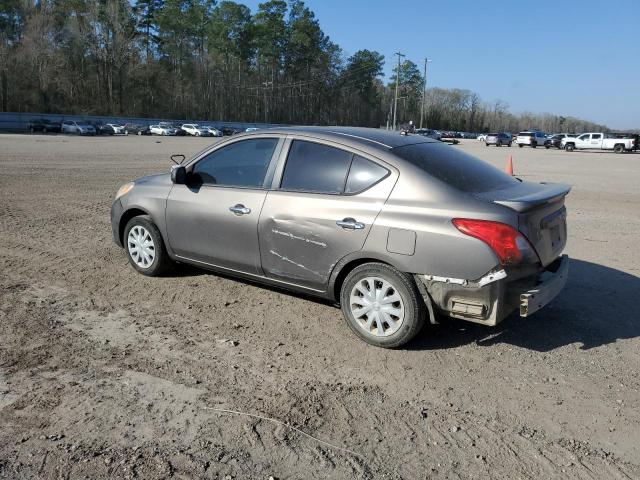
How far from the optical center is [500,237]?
12.3 feet

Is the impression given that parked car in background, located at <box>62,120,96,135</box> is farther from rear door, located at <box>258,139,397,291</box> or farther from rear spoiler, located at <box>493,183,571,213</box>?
rear spoiler, located at <box>493,183,571,213</box>

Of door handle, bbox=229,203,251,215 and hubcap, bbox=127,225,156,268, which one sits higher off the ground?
door handle, bbox=229,203,251,215

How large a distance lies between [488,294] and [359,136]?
1.72 m

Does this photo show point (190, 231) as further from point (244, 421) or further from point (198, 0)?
point (198, 0)

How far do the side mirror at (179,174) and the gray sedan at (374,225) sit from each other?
0.02 meters

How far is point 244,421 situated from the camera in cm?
316

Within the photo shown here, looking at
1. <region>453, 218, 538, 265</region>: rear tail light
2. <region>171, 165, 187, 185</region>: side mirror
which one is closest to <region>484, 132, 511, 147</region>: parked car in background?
<region>171, 165, 187, 185</region>: side mirror

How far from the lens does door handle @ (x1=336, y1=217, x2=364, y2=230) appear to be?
415 centimetres

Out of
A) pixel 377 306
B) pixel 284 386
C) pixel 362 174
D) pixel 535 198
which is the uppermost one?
pixel 362 174

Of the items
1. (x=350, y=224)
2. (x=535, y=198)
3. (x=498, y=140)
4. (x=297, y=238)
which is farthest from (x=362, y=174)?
(x=498, y=140)

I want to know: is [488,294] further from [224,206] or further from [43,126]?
[43,126]

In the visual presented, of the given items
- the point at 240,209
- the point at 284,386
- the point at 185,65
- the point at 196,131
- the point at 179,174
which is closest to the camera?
the point at 284,386

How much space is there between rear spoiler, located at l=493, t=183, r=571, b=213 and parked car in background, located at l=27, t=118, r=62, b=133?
205ft

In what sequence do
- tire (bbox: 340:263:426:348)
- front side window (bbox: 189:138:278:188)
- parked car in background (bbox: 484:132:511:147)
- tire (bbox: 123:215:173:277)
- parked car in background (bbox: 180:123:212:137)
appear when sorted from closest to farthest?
tire (bbox: 340:263:426:348), front side window (bbox: 189:138:278:188), tire (bbox: 123:215:173:277), parked car in background (bbox: 484:132:511:147), parked car in background (bbox: 180:123:212:137)
